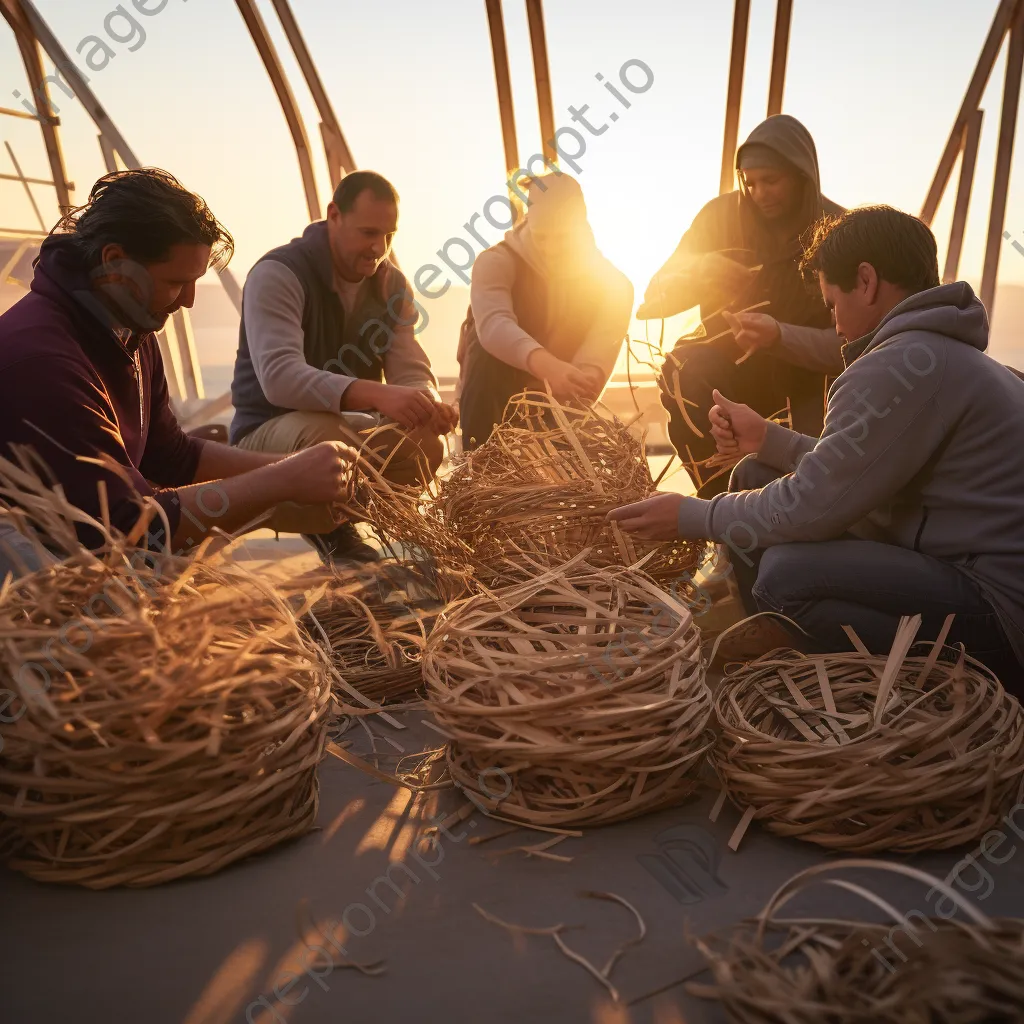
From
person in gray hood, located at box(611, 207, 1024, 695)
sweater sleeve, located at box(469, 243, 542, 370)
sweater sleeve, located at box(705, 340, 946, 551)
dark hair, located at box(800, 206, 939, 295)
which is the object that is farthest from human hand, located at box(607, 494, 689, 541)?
sweater sleeve, located at box(469, 243, 542, 370)

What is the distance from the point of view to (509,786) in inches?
40.8

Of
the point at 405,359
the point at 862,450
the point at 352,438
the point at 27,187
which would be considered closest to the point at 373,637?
the point at 352,438

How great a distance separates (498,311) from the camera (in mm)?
2482

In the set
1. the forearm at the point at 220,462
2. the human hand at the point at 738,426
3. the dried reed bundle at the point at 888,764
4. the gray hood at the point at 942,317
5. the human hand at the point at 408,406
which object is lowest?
the dried reed bundle at the point at 888,764

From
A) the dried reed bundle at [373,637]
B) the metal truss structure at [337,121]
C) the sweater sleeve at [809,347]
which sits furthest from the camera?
the metal truss structure at [337,121]

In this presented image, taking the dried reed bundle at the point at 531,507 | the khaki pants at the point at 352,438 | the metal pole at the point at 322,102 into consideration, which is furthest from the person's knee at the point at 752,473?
the metal pole at the point at 322,102

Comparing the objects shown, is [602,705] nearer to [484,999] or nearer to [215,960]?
[484,999]

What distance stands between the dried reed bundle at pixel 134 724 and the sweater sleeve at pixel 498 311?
4.86 ft

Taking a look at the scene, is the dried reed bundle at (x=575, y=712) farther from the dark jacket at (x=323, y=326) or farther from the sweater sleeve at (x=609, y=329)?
the sweater sleeve at (x=609, y=329)

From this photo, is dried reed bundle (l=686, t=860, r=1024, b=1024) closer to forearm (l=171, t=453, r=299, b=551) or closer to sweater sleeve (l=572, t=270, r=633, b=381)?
forearm (l=171, t=453, r=299, b=551)

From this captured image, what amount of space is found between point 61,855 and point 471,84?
13.1ft

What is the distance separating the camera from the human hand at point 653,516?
4.46 ft

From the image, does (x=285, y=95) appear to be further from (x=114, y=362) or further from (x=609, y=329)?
(x=114, y=362)

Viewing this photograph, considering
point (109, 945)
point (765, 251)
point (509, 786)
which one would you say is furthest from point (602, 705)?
point (765, 251)
